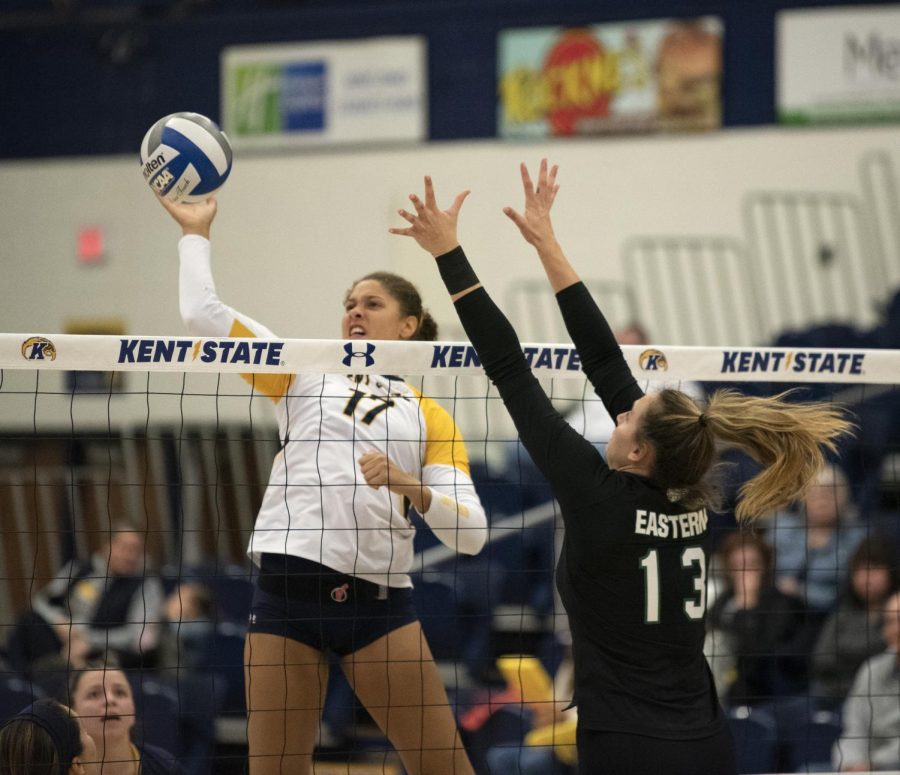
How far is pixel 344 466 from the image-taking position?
380cm

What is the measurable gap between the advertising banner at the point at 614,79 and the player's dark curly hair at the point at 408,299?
6.61m

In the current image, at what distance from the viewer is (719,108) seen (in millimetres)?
10203

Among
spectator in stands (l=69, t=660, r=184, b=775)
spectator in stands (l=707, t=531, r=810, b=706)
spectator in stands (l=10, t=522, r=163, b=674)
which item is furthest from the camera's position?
spectator in stands (l=10, t=522, r=163, b=674)

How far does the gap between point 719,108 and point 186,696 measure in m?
6.44

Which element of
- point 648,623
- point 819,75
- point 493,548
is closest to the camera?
point 648,623

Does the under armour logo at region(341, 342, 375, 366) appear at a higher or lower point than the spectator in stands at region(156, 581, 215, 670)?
higher

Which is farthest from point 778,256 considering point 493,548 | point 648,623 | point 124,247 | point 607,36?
point 648,623

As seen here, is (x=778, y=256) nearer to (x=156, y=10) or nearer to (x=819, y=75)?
(x=819, y=75)

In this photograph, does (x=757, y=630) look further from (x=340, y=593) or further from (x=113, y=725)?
(x=113, y=725)

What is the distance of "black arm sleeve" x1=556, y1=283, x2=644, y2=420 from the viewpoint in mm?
3381

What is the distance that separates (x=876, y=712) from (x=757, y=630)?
0.96m

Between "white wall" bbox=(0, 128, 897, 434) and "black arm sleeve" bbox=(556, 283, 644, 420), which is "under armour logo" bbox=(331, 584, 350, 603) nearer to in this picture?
"black arm sleeve" bbox=(556, 283, 644, 420)

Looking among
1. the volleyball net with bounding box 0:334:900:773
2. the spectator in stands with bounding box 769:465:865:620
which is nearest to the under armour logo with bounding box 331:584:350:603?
the volleyball net with bounding box 0:334:900:773

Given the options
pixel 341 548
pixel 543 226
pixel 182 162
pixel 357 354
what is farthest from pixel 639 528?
pixel 182 162
